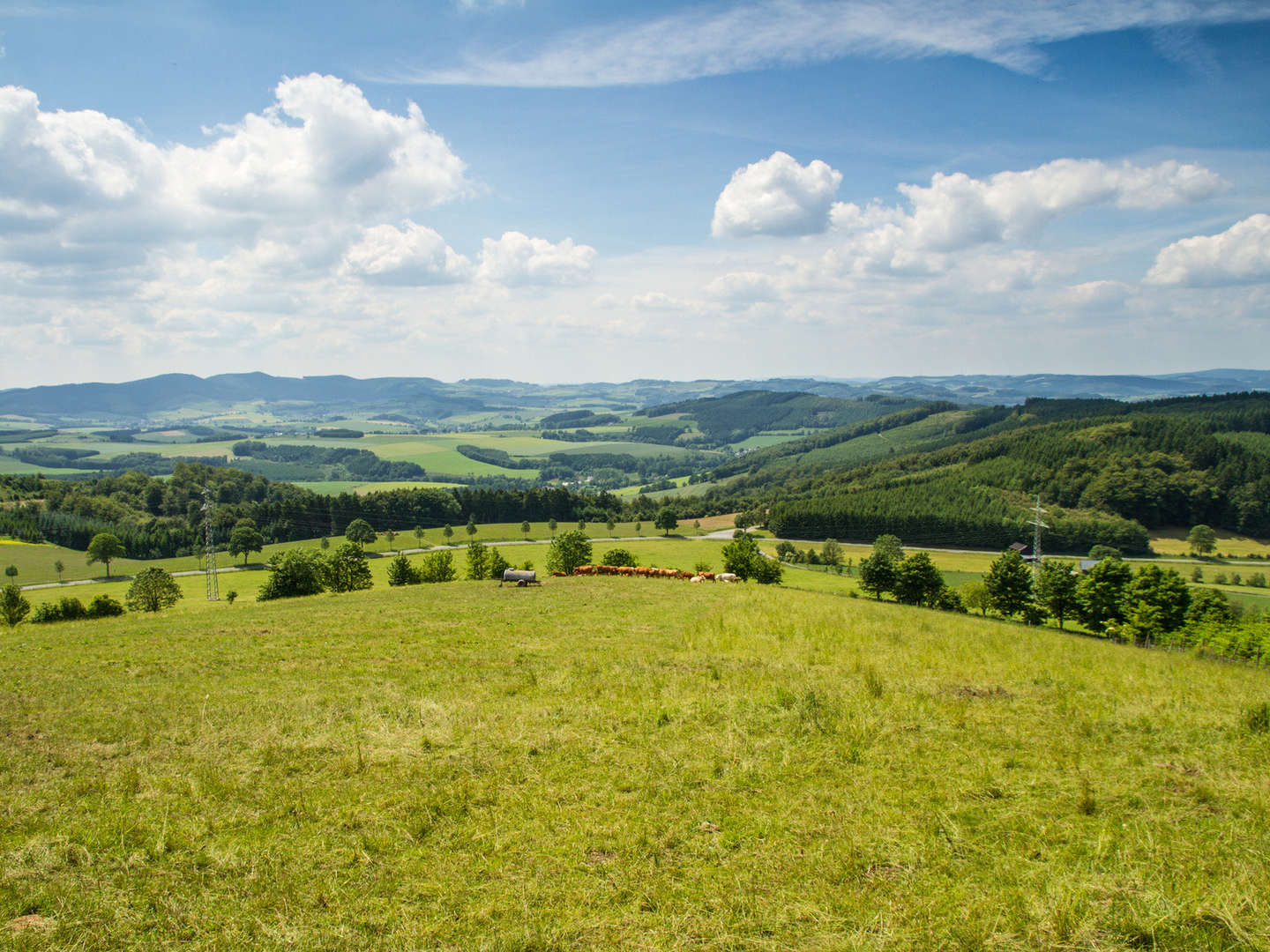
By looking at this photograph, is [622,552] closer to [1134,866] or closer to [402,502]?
[1134,866]

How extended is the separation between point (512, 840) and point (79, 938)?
5.07 metres

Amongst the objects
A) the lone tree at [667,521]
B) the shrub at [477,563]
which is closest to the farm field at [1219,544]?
the lone tree at [667,521]

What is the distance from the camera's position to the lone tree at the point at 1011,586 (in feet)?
201

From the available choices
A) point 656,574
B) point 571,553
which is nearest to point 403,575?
point 571,553

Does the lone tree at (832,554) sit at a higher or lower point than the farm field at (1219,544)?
higher

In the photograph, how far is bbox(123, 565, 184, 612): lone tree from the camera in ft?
191

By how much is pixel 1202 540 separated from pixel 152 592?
167m

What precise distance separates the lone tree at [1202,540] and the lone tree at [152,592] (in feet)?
543

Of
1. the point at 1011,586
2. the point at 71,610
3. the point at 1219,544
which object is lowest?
the point at 1219,544

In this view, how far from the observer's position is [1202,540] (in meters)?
120

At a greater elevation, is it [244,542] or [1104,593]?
[1104,593]

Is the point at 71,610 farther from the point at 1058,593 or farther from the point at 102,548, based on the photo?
the point at 1058,593

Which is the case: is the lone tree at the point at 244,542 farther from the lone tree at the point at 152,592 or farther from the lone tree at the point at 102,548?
the lone tree at the point at 152,592

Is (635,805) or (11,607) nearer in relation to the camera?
(635,805)
